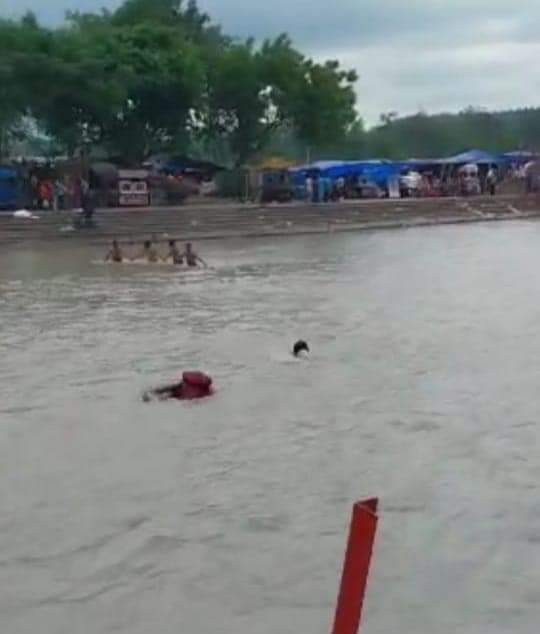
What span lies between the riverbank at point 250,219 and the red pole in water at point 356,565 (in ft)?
107

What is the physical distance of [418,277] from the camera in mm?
26781

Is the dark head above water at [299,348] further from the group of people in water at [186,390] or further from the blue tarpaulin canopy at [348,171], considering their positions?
the blue tarpaulin canopy at [348,171]

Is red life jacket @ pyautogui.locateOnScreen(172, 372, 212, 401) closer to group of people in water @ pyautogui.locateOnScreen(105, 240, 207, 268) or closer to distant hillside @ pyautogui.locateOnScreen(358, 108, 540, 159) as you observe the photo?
group of people in water @ pyautogui.locateOnScreen(105, 240, 207, 268)

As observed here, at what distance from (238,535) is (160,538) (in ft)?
1.52

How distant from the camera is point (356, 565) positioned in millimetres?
3904

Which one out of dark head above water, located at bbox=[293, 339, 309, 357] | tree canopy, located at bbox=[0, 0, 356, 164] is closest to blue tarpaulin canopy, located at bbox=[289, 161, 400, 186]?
tree canopy, located at bbox=[0, 0, 356, 164]

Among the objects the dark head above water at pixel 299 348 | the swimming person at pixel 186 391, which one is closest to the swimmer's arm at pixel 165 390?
the swimming person at pixel 186 391

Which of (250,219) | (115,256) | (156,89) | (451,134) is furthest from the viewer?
(451,134)

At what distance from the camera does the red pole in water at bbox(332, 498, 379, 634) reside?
3.83 meters

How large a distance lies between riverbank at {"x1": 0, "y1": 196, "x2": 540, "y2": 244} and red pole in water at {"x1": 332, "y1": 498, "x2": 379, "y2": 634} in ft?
107

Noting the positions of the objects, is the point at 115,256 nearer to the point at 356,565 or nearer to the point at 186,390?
the point at 186,390

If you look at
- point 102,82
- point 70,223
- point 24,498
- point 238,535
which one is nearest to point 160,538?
point 238,535

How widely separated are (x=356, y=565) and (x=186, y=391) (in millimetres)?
8966

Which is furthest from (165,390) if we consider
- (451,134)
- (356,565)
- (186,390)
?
(451,134)
